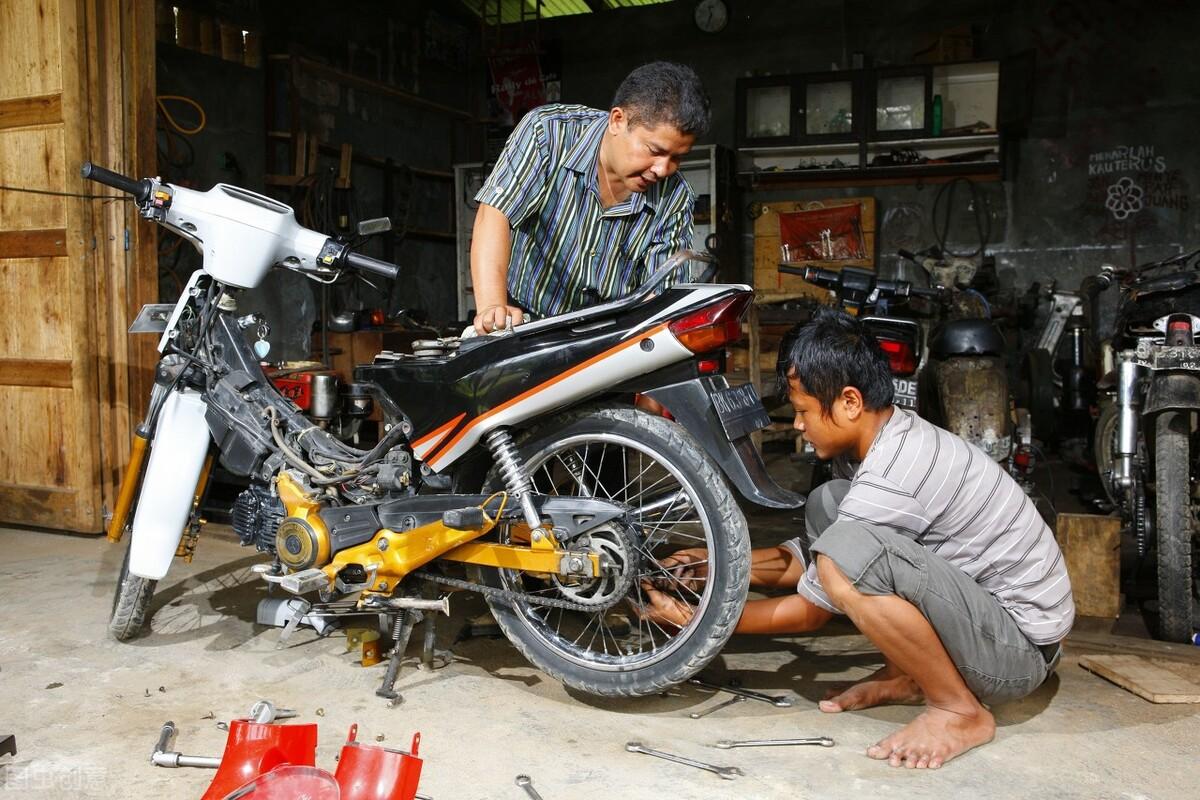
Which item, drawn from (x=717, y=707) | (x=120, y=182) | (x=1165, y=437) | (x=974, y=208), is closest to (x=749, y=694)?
(x=717, y=707)

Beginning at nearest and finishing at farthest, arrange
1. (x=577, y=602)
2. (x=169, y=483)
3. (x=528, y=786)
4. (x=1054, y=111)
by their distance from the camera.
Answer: (x=528, y=786) < (x=577, y=602) < (x=169, y=483) < (x=1054, y=111)

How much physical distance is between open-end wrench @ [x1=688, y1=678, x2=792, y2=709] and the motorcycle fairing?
82 cm

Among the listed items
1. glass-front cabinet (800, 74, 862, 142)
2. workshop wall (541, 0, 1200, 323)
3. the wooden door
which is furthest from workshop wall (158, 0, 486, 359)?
glass-front cabinet (800, 74, 862, 142)

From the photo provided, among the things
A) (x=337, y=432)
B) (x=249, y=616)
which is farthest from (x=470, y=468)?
(x=337, y=432)

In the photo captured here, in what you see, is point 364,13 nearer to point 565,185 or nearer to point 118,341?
point 118,341

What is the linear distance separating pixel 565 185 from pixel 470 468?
80cm

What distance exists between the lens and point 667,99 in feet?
7.83

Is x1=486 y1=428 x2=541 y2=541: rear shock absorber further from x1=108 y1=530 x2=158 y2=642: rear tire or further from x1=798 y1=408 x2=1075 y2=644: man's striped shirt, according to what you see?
x1=108 y1=530 x2=158 y2=642: rear tire

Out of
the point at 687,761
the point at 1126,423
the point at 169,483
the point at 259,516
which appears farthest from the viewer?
the point at 1126,423

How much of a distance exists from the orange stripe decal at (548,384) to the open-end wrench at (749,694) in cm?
88

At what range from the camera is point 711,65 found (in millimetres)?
9211

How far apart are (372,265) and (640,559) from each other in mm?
1098

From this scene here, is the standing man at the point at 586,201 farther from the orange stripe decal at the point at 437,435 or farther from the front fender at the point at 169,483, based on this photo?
the front fender at the point at 169,483

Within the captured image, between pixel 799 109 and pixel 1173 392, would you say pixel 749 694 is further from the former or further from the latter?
pixel 799 109
